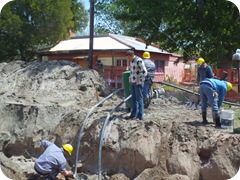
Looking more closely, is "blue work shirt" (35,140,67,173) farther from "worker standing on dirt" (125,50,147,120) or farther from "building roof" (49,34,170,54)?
"building roof" (49,34,170,54)

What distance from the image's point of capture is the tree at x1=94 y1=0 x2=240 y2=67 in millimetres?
13141

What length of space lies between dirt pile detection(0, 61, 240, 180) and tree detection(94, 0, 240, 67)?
13.2ft

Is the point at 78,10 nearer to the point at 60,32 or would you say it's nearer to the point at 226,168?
the point at 60,32

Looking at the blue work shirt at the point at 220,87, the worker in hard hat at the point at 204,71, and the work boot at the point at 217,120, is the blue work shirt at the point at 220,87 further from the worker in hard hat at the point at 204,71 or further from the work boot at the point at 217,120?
the worker in hard hat at the point at 204,71

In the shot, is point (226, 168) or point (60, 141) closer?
point (226, 168)

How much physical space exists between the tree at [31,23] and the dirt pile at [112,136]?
8720 millimetres

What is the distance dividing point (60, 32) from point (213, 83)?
1371cm

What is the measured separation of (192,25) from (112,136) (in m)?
8.02

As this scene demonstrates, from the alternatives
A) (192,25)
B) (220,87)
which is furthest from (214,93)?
(192,25)

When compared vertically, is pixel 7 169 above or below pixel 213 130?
below

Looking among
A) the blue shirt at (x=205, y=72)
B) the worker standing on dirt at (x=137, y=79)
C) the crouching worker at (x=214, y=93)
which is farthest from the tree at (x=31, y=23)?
the crouching worker at (x=214, y=93)

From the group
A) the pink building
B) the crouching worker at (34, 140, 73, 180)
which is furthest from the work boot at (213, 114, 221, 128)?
the pink building

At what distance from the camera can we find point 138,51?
61.0 ft

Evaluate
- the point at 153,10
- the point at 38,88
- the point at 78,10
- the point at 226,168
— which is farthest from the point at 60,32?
the point at 226,168
